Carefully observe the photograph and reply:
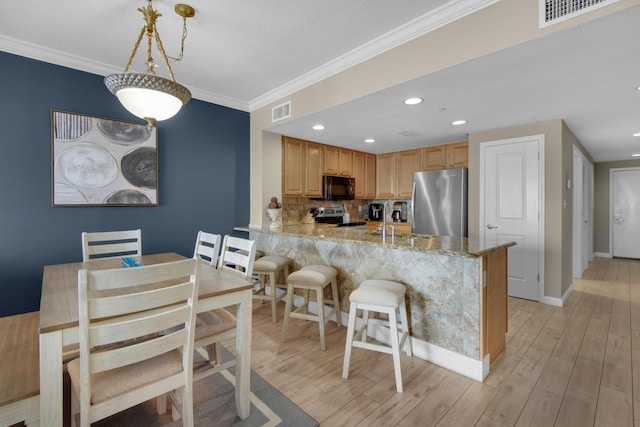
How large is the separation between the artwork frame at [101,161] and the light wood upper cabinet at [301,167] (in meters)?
1.69

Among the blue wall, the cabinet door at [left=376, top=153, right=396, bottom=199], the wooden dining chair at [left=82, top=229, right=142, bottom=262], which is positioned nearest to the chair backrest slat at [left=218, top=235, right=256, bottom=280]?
the wooden dining chair at [left=82, top=229, right=142, bottom=262]

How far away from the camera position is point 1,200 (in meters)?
2.54

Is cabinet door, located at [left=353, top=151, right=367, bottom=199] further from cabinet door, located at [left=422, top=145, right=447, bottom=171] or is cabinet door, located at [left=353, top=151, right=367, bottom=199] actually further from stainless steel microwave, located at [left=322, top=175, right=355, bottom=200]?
cabinet door, located at [left=422, top=145, right=447, bottom=171]

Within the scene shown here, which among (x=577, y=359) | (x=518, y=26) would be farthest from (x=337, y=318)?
(x=518, y=26)

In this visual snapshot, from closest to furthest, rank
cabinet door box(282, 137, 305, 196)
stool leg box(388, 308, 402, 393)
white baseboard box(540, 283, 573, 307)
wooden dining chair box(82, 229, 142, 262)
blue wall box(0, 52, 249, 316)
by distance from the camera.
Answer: stool leg box(388, 308, 402, 393), wooden dining chair box(82, 229, 142, 262), blue wall box(0, 52, 249, 316), white baseboard box(540, 283, 573, 307), cabinet door box(282, 137, 305, 196)

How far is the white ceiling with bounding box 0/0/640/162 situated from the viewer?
2.01 m

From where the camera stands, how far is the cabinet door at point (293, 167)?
4320 mm

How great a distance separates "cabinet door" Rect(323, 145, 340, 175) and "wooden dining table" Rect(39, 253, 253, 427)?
10.6ft

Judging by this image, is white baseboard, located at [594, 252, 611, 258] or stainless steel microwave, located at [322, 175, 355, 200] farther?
white baseboard, located at [594, 252, 611, 258]

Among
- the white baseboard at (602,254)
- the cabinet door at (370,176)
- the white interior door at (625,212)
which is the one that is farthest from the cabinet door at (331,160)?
the white baseboard at (602,254)

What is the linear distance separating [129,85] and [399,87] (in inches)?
76.5

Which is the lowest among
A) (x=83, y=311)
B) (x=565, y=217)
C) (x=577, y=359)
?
(x=577, y=359)

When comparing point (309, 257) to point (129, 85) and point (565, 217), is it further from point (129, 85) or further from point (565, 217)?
point (565, 217)

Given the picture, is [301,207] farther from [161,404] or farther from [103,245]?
[161,404]
